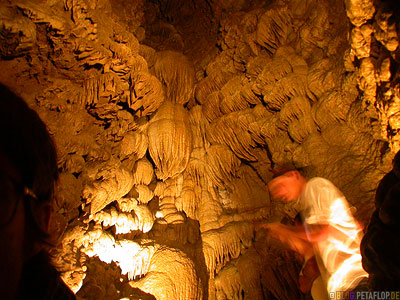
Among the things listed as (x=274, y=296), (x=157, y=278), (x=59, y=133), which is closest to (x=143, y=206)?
(x=157, y=278)

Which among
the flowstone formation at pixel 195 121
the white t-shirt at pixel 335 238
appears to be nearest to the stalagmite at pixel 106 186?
the flowstone formation at pixel 195 121

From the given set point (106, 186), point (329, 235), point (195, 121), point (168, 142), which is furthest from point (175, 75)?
point (329, 235)

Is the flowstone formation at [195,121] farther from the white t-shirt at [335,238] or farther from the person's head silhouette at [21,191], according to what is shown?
the person's head silhouette at [21,191]

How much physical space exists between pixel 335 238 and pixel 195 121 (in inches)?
134

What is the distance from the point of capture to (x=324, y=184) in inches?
93.7

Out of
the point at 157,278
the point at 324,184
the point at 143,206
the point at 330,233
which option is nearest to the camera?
the point at 330,233

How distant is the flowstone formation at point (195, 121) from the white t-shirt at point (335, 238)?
51cm

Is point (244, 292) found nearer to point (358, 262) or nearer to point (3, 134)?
point (358, 262)

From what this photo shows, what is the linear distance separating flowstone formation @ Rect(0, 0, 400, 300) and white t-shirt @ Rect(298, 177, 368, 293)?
0.51m

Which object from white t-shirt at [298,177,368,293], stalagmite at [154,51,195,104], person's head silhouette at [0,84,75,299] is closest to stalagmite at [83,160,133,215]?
stalagmite at [154,51,195,104]

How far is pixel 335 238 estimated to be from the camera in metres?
2.07

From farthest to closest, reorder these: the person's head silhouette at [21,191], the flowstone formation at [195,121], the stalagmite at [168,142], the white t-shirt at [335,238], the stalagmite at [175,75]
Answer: the stalagmite at [175,75]
the stalagmite at [168,142]
the flowstone formation at [195,121]
the white t-shirt at [335,238]
the person's head silhouette at [21,191]

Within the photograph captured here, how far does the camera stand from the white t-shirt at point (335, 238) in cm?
189

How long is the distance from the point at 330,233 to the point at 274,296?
1.98m
